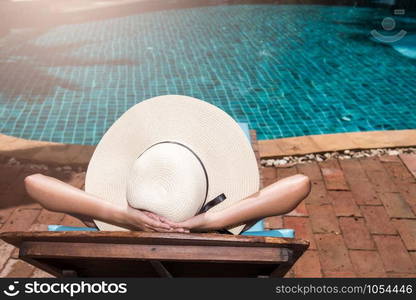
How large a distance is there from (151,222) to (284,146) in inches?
137

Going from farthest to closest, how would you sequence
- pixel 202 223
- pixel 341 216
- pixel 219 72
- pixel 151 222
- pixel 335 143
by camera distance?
pixel 219 72 → pixel 335 143 → pixel 341 216 → pixel 202 223 → pixel 151 222

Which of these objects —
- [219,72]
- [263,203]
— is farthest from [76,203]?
[219,72]

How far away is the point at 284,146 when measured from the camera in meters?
5.12

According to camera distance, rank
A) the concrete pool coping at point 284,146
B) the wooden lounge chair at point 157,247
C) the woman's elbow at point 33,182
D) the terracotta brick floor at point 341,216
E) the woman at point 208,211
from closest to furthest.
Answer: the wooden lounge chair at point 157,247, the woman at point 208,211, the woman's elbow at point 33,182, the terracotta brick floor at point 341,216, the concrete pool coping at point 284,146

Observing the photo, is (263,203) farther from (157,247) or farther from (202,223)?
(157,247)

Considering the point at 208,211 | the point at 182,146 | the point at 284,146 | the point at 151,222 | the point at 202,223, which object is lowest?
the point at 284,146

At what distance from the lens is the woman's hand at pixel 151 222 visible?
1.89 m

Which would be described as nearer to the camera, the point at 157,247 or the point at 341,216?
the point at 157,247

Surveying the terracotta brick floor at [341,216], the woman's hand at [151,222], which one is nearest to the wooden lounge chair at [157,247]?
the woman's hand at [151,222]

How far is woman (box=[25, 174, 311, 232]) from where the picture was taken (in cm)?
210

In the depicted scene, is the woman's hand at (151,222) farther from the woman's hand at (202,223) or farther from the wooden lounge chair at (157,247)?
the wooden lounge chair at (157,247)

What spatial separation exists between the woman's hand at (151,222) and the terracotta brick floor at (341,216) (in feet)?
5.72

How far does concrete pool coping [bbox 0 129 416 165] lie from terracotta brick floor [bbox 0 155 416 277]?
161mm

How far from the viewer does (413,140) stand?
509 cm
